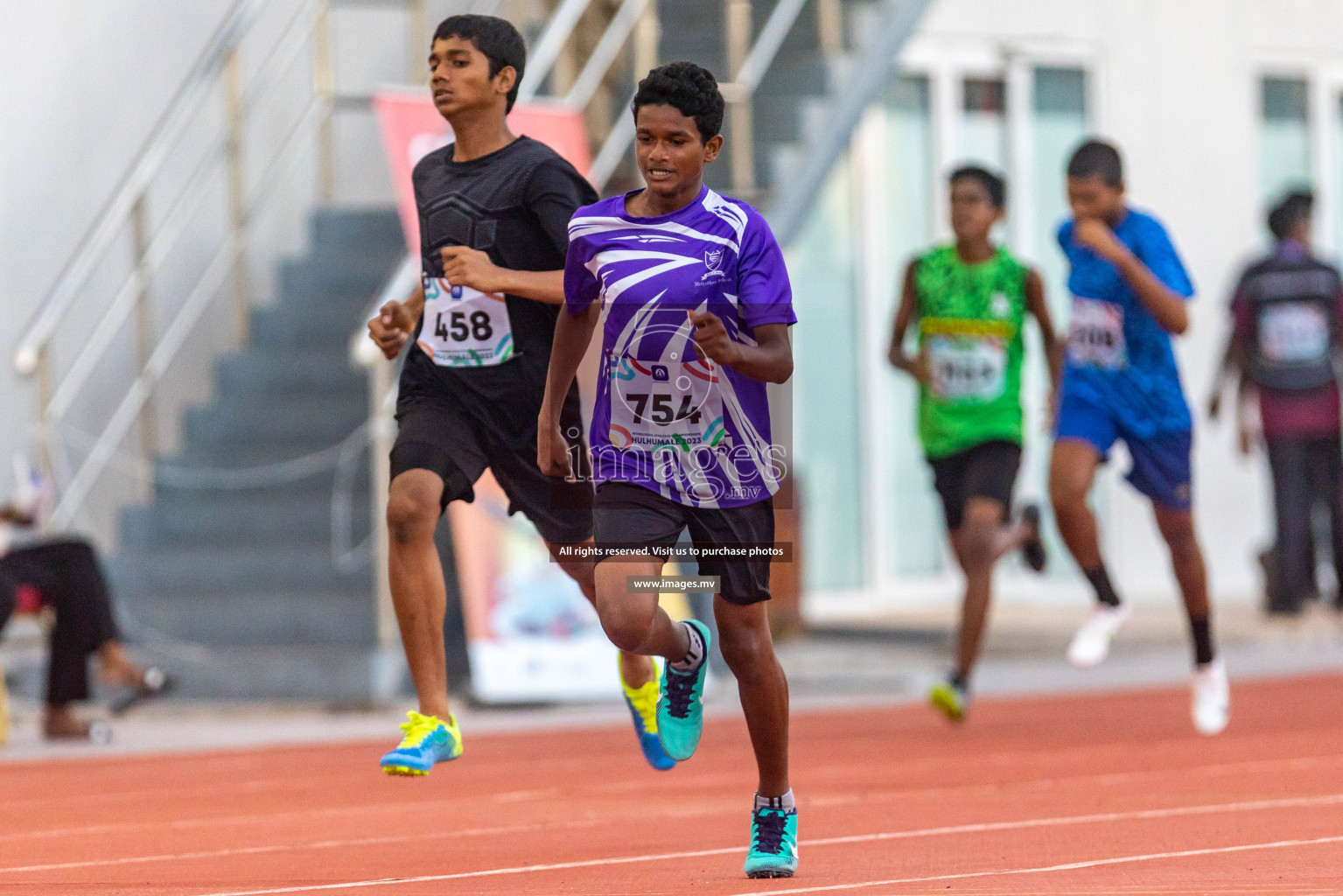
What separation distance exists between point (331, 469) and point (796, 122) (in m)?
3.18

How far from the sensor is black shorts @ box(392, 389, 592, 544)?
564cm

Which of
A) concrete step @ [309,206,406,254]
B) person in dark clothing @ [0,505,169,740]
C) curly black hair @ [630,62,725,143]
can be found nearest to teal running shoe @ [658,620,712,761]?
curly black hair @ [630,62,725,143]

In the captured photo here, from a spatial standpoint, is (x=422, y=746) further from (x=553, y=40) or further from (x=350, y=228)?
(x=350, y=228)

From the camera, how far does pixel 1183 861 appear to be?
5207mm

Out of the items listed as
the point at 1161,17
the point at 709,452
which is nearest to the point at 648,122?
the point at 709,452

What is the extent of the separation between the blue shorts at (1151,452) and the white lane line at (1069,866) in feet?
8.53

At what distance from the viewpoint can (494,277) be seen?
208 inches

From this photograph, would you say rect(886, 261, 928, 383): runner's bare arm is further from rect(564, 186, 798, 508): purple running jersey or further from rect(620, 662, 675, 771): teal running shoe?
rect(564, 186, 798, 508): purple running jersey

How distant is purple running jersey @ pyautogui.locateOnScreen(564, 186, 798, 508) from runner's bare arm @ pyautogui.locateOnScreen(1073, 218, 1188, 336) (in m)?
3.08

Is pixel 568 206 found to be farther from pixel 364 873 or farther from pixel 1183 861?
pixel 1183 861

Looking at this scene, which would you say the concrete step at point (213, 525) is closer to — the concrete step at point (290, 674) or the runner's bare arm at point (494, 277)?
the concrete step at point (290, 674)

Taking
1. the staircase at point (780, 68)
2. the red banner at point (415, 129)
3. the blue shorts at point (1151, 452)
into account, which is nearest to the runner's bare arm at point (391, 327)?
the blue shorts at point (1151, 452)

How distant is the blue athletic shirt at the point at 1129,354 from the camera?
7.99 m

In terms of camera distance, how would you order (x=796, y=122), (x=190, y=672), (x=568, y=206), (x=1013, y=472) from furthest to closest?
(x=796, y=122) → (x=190, y=672) → (x=1013, y=472) → (x=568, y=206)
